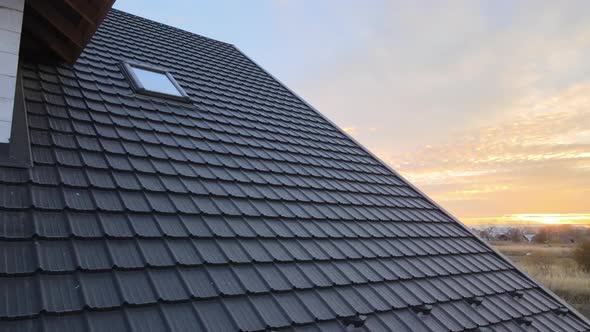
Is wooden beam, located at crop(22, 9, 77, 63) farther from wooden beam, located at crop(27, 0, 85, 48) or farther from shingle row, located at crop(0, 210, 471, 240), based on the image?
shingle row, located at crop(0, 210, 471, 240)

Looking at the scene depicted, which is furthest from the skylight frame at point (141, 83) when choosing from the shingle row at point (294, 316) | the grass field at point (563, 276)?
the grass field at point (563, 276)

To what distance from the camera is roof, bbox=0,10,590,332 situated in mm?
2096

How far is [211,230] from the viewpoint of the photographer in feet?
9.43

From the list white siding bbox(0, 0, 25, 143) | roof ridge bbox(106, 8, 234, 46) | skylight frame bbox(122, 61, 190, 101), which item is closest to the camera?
white siding bbox(0, 0, 25, 143)

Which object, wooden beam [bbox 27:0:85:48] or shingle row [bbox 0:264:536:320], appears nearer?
shingle row [bbox 0:264:536:320]

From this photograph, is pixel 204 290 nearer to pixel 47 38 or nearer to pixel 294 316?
pixel 294 316

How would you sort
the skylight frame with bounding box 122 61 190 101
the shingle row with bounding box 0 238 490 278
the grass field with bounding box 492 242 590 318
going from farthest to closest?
the grass field with bounding box 492 242 590 318 → the skylight frame with bounding box 122 61 190 101 → the shingle row with bounding box 0 238 490 278

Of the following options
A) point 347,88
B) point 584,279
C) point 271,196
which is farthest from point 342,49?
point 584,279

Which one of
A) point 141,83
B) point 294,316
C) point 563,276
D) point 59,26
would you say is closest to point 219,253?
point 294,316

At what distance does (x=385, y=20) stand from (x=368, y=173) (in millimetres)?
6159

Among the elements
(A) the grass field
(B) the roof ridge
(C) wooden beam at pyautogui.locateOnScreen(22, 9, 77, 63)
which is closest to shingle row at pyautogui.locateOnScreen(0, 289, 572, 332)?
(C) wooden beam at pyautogui.locateOnScreen(22, 9, 77, 63)

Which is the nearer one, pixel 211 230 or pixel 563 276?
pixel 211 230

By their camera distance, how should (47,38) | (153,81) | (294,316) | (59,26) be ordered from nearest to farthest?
1. (294,316)
2. (59,26)
3. (47,38)
4. (153,81)

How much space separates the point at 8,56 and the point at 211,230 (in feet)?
6.23
